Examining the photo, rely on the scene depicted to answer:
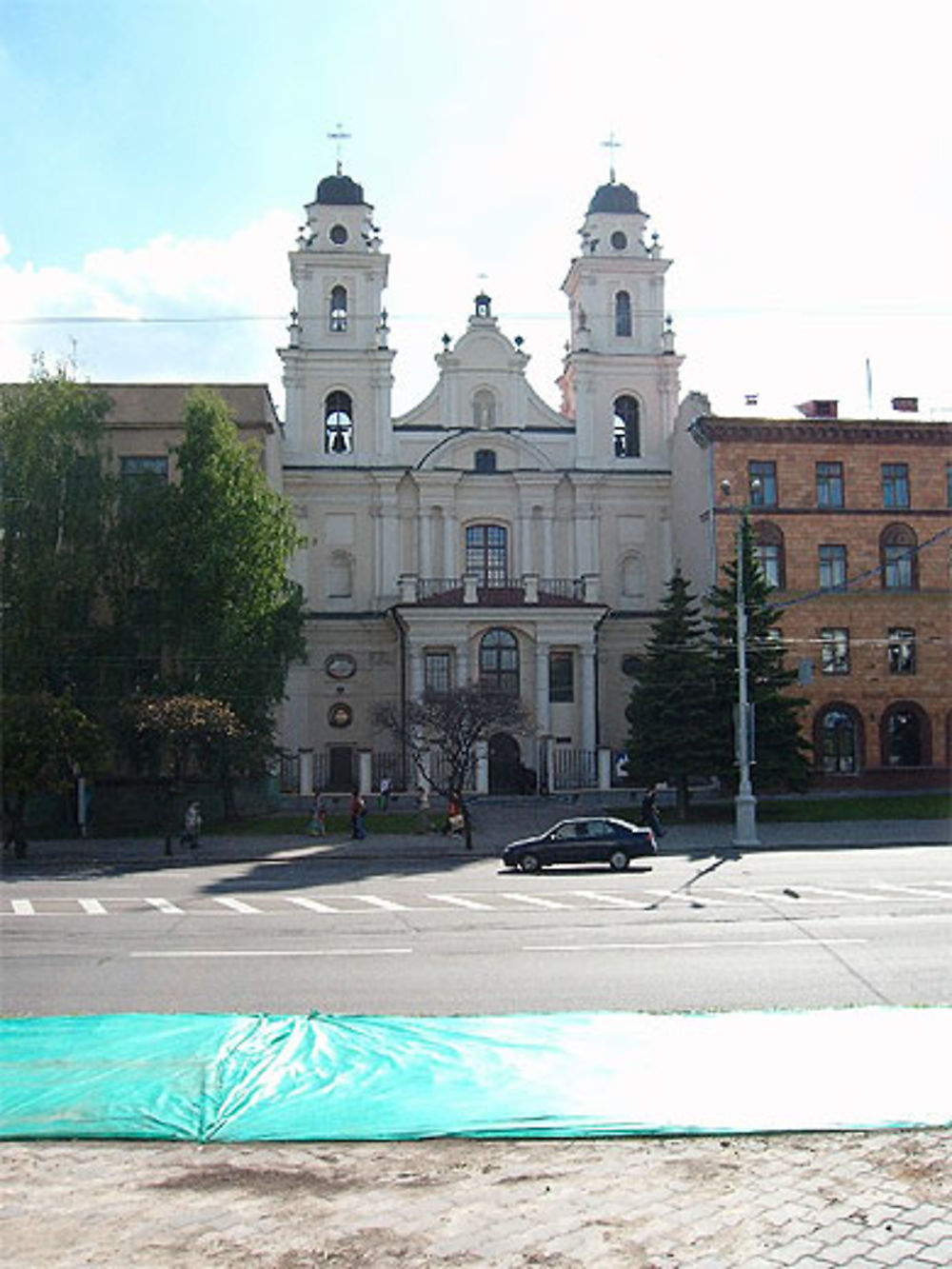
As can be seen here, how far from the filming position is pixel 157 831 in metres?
41.3

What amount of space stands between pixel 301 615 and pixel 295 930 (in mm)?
28019

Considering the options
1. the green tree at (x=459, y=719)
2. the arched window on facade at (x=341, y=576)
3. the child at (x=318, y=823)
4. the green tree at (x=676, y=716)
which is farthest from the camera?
the arched window on facade at (x=341, y=576)

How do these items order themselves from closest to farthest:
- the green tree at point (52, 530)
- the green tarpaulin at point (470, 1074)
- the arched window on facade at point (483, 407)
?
the green tarpaulin at point (470, 1074) → the green tree at point (52, 530) → the arched window on facade at point (483, 407)

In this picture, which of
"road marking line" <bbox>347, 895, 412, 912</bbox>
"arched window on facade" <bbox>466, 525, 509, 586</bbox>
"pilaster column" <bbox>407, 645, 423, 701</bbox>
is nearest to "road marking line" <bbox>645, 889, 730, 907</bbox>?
"road marking line" <bbox>347, 895, 412, 912</bbox>

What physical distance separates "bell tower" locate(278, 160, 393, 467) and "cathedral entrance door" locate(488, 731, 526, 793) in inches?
551

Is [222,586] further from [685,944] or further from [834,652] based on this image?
[685,944]

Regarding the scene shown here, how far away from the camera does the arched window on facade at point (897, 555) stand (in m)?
52.1

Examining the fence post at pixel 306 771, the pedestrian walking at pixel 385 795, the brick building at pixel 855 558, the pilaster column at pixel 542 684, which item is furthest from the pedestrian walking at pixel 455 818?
the brick building at pixel 855 558

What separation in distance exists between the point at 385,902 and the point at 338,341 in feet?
130

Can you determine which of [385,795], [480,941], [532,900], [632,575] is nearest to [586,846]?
[532,900]

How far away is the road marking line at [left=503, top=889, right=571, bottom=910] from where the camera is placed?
2203 centimetres

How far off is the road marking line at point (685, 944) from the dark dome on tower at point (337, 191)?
157 feet

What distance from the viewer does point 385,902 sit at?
74.6ft

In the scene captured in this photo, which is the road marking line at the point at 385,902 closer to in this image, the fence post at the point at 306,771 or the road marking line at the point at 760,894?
the road marking line at the point at 760,894
